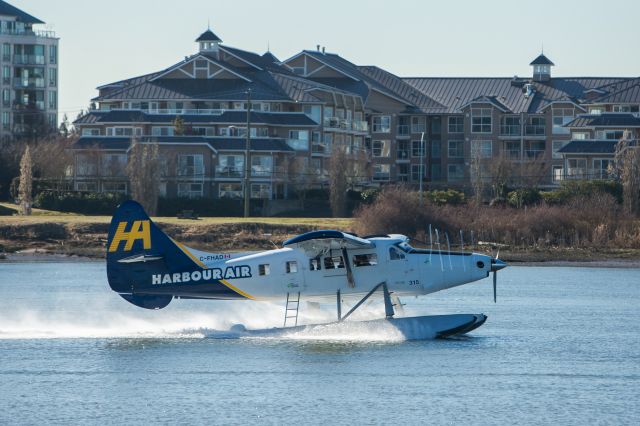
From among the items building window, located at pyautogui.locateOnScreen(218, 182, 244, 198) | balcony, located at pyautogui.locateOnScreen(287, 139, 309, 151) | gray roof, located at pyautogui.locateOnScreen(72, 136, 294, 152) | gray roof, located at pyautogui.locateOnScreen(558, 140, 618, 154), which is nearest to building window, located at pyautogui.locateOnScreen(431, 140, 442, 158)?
gray roof, located at pyautogui.locateOnScreen(558, 140, 618, 154)

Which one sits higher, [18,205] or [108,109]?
[108,109]

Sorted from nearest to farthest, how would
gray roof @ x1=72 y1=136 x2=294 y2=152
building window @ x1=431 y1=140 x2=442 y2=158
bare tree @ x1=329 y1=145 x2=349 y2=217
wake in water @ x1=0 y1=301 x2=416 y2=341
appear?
wake in water @ x1=0 y1=301 x2=416 y2=341 → bare tree @ x1=329 y1=145 x2=349 y2=217 → gray roof @ x1=72 y1=136 x2=294 y2=152 → building window @ x1=431 y1=140 x2=442 y2=158

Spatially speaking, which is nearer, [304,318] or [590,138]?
[304,318]

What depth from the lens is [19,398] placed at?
92.0 ft

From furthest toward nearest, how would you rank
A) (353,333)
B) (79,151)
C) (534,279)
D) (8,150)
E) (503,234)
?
(8,150)
(79,151)
(503,234)
(534,279)
(353,333)

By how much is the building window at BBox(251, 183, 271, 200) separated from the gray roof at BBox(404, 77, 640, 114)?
1086 inches

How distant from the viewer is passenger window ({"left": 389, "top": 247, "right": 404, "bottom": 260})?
3309 cm

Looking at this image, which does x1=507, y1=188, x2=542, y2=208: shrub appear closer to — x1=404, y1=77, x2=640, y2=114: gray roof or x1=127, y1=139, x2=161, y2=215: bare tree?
x1=127, y1=139, x2=161, y2=215: bare tree

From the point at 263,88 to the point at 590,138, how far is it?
24677 millimetres

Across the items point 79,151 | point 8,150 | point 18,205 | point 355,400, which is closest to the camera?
point 355,400

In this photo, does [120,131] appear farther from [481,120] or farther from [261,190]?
[481,120]

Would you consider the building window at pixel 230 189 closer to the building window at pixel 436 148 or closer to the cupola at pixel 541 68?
the building window at pixel 436 148

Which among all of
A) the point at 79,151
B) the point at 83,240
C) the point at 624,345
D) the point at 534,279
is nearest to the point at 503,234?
the point at 534,279

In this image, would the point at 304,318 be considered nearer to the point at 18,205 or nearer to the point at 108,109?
the point at 18,205
